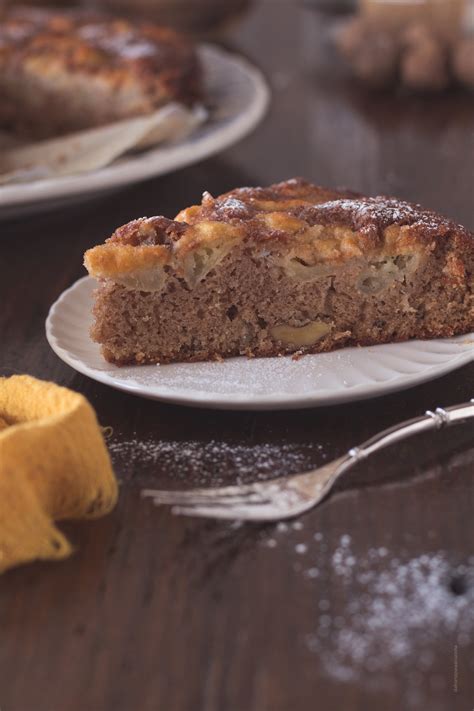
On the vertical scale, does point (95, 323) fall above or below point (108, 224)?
above

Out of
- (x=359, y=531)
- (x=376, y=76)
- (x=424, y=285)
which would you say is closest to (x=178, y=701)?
(x=359, y=531)

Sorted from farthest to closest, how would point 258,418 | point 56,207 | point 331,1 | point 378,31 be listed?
point 331,1
point 378,31
point 56,207
point 258,418

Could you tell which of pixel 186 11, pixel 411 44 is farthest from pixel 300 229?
pixel 186 11

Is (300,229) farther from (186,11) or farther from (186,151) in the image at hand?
(186,11)

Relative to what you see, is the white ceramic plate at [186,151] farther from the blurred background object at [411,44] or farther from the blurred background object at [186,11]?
the blurred background object at [186,11]

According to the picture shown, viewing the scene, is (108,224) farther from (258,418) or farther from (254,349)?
(258,418)

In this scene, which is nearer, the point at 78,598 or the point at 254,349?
the point at 78,598
